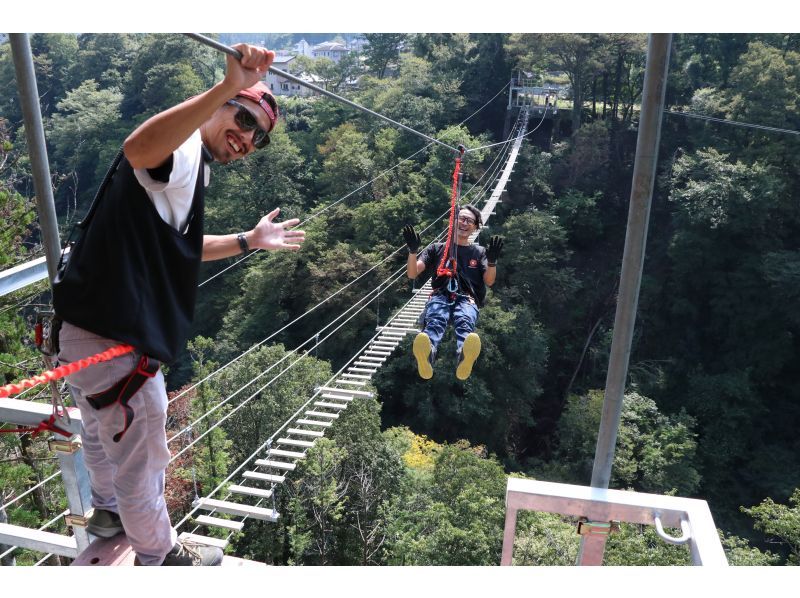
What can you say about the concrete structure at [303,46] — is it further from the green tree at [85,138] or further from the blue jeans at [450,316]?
the blue jeans at [450,316]

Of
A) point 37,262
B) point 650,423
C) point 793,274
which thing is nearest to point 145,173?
point 37,262

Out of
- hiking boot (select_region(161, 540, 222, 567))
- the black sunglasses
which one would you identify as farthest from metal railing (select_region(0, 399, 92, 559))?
the black sunglasses

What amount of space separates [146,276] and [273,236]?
479mm

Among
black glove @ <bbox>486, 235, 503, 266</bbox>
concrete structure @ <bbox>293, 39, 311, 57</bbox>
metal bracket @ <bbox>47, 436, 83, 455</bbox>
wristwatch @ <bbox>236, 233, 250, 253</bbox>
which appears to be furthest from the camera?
concrete structure @ <bbox>293, 39, 311, 57</bbox>

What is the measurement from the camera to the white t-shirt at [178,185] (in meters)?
1.09

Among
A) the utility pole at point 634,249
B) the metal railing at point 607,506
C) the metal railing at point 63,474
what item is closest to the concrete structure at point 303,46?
the metal railing at point 63,474

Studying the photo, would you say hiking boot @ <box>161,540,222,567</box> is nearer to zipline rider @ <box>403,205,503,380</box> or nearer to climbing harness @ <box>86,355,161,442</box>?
climbing harness @ <box>86,355,161,442</box>

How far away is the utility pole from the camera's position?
1330mm

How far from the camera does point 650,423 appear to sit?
13.6 m

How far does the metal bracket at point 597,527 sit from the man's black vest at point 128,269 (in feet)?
2.85

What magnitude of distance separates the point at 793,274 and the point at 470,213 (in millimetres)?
13355

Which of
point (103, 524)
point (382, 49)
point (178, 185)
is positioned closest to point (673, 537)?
point (178, 185)

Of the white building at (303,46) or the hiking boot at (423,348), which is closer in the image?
the hiking boot at (423,348)

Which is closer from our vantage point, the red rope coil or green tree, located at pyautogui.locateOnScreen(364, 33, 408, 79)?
the red rope coil
